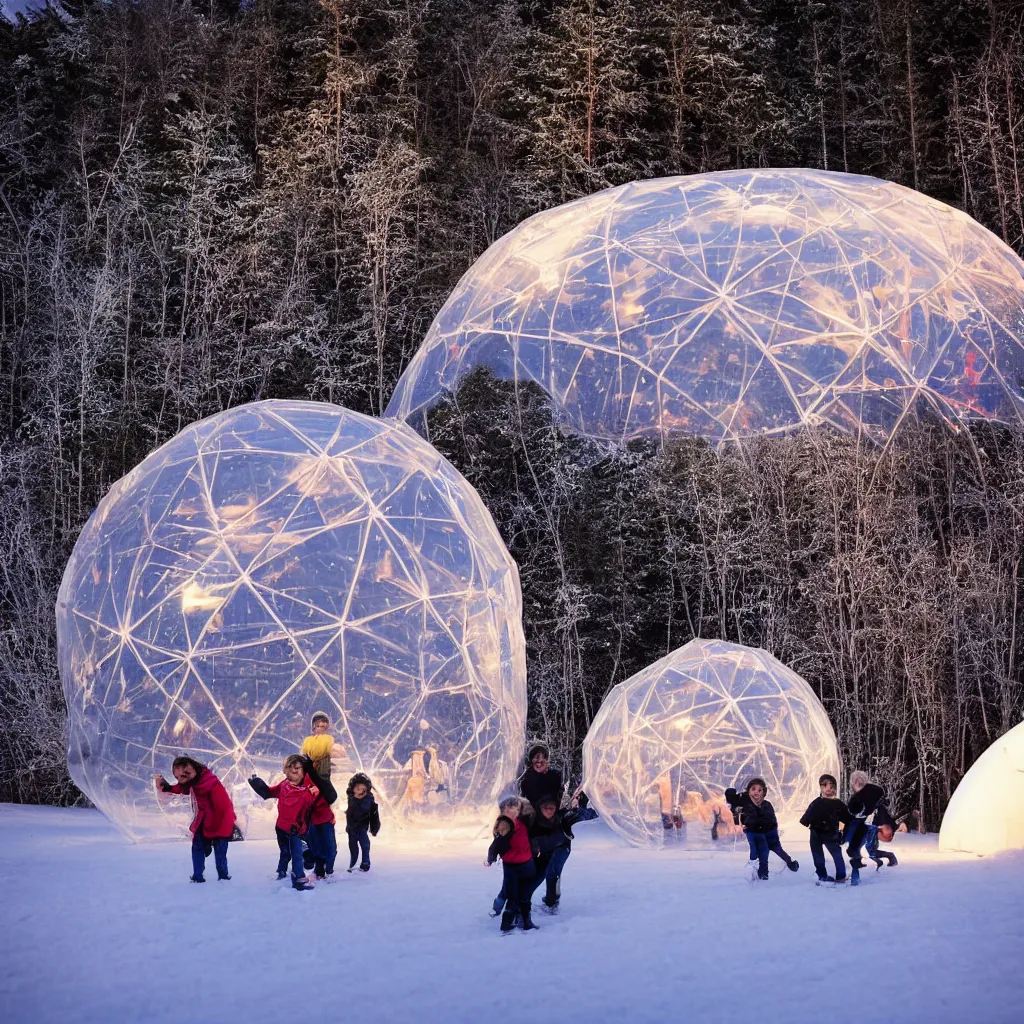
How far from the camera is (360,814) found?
34.8 ft

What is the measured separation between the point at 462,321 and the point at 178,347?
7.44m

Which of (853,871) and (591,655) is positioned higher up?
(591,655)

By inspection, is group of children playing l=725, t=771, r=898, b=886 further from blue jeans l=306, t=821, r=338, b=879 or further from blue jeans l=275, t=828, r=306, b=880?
blue jeans l=275, t=828, r=306, b=880

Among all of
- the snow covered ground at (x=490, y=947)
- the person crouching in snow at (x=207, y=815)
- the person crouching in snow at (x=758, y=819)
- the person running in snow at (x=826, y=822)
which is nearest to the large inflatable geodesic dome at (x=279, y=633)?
the snow covered ground at (x=490, y=947)

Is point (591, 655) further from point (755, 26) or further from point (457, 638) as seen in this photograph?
point (755, 26)

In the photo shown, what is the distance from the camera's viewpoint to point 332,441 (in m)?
13.3

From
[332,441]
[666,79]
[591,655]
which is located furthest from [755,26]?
[332,441]

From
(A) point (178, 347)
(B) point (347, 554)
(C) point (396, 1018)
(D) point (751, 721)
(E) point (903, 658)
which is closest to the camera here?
(C) point (396, 1018)

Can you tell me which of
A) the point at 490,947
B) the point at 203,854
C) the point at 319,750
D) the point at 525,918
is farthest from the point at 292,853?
the point at 490,947

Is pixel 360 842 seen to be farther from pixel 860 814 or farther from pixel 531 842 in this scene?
pixel 860 814

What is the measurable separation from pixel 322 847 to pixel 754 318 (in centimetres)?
1180

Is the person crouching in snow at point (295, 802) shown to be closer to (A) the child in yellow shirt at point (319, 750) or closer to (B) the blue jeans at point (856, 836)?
(A) the child in yellow shirt at point (319, 750)

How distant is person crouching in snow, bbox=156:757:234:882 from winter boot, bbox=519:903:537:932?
9.50 ft

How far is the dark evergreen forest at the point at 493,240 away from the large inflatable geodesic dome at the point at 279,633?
23.7ft
